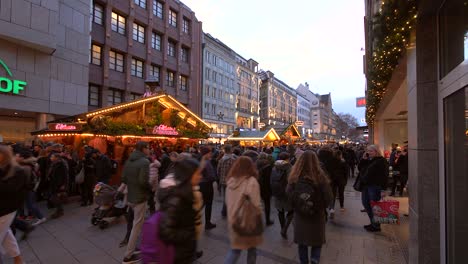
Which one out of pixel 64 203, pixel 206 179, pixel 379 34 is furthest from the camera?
pixel 64 203

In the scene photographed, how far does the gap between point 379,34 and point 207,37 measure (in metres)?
43.3

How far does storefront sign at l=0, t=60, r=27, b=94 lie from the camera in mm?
15484

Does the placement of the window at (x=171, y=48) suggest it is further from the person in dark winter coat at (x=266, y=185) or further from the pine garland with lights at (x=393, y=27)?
the pine garland with lights at (x=393, y=27)

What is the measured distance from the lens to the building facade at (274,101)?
7175 centimetres

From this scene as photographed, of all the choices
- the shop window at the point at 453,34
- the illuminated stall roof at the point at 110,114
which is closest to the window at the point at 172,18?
the illuminated stall roof at the point at 110,114

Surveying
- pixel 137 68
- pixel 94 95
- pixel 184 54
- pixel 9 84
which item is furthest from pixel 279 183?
pixel 184 54

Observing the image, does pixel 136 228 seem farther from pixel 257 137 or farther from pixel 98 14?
pixel 98 14

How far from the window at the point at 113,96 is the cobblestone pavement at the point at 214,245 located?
808 inches

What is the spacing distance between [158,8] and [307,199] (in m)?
33.1

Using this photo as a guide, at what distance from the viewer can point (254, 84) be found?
2562 inches

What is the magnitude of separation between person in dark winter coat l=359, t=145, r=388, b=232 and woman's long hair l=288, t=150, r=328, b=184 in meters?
3.34

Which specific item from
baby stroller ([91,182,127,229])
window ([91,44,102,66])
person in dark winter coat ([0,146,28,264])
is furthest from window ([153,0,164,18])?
person in dark winter coat ([0,146,28,264])

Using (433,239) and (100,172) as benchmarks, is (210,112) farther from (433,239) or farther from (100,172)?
(433,239)

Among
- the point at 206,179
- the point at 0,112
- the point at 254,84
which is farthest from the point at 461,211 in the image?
the point at 254,84
